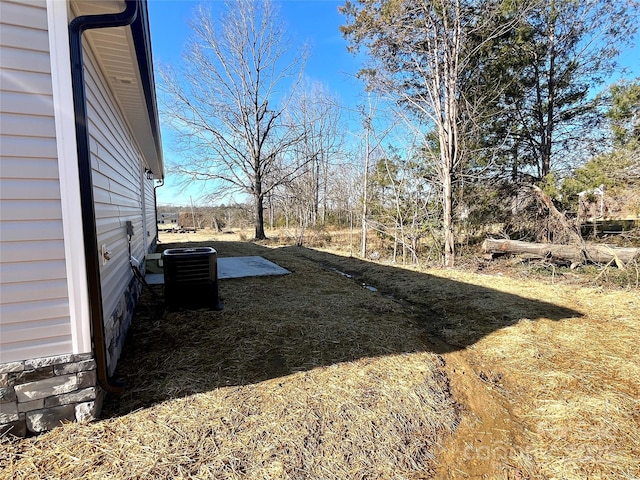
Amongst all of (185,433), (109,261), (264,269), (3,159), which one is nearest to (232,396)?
(185,433)

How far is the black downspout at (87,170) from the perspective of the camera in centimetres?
169

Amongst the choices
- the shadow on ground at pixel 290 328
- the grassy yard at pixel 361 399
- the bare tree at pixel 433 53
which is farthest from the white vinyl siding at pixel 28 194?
the bare tree at pixel 433 53

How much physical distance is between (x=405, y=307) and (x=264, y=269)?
3.10 meters

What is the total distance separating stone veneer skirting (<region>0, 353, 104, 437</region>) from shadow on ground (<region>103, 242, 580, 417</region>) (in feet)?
0.71

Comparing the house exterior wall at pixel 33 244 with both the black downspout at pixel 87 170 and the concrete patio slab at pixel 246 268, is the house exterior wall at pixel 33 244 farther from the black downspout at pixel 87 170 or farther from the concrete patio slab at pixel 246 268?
the concrete patio slab at pixel 246 268

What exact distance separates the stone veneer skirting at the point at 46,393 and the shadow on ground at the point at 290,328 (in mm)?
216

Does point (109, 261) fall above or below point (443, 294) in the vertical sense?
above

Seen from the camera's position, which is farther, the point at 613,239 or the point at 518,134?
the point at 518,134

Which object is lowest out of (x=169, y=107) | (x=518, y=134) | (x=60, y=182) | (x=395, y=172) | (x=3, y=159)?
(x=60, y=182)

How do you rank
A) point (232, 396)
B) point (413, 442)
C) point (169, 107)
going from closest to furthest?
point (413, 442), point (232, 396), point (169, 107)

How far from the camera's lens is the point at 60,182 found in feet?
5.41

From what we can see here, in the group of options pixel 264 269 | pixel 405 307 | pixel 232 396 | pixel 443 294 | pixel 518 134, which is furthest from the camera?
pixel 518 134

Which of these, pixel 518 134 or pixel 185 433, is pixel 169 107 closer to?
pixel 518 134

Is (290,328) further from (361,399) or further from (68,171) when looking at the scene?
(68,171)
